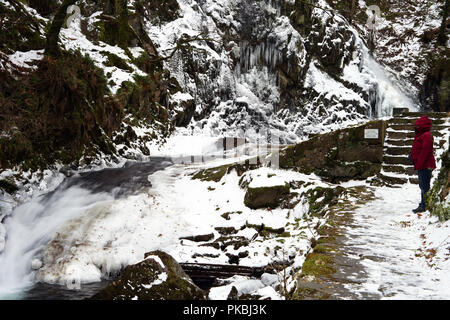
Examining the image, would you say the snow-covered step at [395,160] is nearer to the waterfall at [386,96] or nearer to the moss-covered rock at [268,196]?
the moss-covered rock at [268,196]

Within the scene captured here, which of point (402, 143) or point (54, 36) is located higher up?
point (54, 36)

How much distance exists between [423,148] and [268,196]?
3505 millimetres

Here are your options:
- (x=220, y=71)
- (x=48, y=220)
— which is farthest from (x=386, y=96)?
(x=48, y=220)

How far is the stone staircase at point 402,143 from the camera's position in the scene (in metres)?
7.22

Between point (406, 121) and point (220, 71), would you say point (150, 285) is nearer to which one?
point (406, 121)

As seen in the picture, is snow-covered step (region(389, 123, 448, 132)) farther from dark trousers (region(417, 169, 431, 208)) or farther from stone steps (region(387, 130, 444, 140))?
dark trousers (region(417, 169, 431, 208))

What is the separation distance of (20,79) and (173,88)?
13453 millimetres

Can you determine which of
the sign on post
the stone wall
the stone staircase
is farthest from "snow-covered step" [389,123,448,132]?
the sign on post

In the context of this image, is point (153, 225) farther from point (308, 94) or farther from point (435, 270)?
point (308, 94)

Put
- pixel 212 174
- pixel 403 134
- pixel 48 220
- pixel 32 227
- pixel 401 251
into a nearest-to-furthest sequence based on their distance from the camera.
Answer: pixel 401 251
pixel 32 227
pixel 48 220
pixel 403 134
pixel 212 174

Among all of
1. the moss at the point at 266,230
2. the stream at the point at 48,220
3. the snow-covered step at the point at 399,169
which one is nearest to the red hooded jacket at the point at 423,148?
the snow-covered step at the point at 399,169

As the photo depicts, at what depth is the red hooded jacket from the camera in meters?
5.13

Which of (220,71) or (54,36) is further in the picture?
(220,71)

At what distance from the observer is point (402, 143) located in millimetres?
7973
